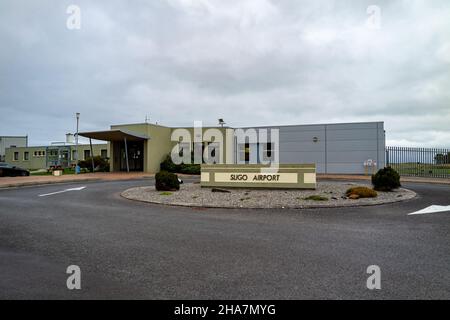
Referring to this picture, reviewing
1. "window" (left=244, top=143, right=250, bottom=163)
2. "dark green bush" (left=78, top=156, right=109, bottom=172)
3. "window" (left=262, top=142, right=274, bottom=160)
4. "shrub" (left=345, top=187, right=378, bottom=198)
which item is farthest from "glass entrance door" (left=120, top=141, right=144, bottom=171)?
"shrub" (left=345, top=187, right=378, bottom=198)

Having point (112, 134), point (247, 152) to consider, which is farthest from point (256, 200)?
point (112, 134)

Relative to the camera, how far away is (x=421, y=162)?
22.9 meters

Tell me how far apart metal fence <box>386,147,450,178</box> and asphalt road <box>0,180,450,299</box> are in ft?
55.8

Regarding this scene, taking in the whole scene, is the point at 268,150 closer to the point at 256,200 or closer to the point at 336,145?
the point at 336,145

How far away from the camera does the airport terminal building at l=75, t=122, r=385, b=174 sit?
25.1m

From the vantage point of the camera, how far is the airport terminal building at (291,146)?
2506 centimetres

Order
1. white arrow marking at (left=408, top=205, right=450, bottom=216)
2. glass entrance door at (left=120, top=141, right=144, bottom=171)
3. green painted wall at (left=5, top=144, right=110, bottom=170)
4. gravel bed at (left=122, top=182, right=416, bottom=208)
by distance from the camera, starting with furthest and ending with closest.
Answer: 1. green painted wall at (left=5, top=144, right=110, bottom=170)
2. glass entrance door at (left=120, top=141, right=144, bottom=171)
3. gravel bed at (left=122, top=182, right=416, bottom=208)
4. white arrow marking at (left=408, top=205, right=450, bottom=216)

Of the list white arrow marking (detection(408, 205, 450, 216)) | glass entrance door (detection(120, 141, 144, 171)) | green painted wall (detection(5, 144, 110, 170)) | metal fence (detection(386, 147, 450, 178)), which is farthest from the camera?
green painted wall (detection(5, 144, 110, 170))

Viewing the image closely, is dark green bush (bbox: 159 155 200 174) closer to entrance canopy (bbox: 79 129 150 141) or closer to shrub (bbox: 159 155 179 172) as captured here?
shrub (bbox: 159 155 179 172)

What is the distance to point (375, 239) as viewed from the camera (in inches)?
224

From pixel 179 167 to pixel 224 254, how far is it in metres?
24.1
